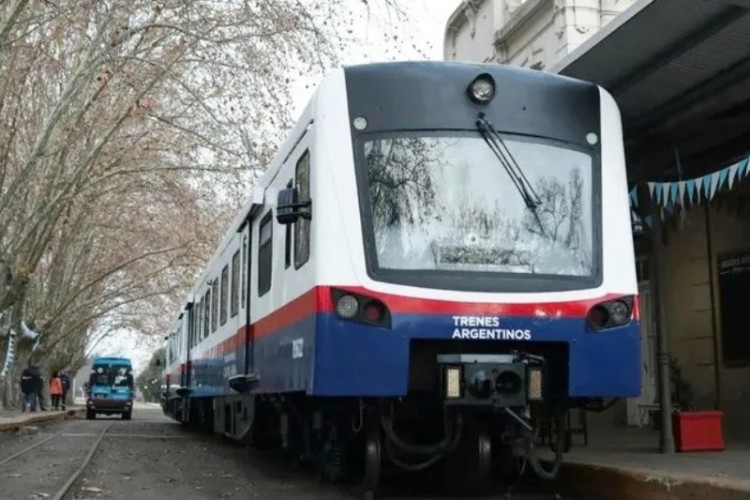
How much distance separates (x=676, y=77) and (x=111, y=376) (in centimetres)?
3692

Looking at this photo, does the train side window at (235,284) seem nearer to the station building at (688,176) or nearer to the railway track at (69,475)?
the railway track at (69,475)

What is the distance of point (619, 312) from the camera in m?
7.43

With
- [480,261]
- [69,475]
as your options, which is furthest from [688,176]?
[69,475]

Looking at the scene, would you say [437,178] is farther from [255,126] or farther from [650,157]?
[255,126]

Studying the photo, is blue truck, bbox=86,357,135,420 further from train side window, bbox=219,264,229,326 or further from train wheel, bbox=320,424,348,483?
train wheel, bbox=320,424,348,483

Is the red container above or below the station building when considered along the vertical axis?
below

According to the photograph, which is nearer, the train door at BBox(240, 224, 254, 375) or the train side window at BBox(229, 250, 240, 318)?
the train door at BBox(240, 224, 254, 375)

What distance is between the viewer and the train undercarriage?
6.97 meters

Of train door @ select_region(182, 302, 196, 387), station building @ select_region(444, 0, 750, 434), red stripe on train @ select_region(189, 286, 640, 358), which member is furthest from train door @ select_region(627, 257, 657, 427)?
train door @ select_region(182, 302, 196, 387)

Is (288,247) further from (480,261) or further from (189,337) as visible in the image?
(189,337)

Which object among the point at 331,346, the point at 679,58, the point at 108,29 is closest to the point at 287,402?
the point at 331,346

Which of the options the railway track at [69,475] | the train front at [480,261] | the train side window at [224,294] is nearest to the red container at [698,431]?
the train front at [480,261]

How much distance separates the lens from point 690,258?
545 inches

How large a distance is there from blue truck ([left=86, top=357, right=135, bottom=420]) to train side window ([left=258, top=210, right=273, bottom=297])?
33806mm
